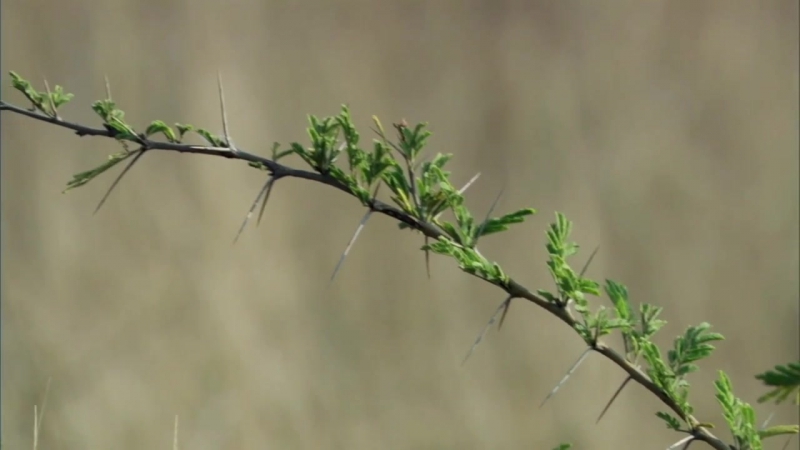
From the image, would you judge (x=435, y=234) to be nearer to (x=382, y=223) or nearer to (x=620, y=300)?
(x=620, y=300)

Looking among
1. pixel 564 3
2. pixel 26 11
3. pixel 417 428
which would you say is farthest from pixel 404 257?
pixel 26 11

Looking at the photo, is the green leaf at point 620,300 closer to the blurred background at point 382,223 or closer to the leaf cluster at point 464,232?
the leaf cluster at point 464,232

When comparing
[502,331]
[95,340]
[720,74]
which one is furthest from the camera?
[95,340]

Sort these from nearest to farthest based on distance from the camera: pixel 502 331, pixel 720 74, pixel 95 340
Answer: pixel 720 74, pixel 502 331, pixel 95 340

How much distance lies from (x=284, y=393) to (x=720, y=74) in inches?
41.0

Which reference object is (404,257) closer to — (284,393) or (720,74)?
(284,393)

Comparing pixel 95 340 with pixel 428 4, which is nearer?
pixel 428 4

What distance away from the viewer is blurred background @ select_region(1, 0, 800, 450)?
1.09 m

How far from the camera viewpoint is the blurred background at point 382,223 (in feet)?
3.57

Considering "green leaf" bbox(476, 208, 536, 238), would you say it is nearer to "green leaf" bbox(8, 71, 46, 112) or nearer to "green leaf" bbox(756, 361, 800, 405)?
"green leaf" bbox(756, 361, 800, 405)

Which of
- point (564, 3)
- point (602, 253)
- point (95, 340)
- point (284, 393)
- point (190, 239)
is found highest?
point (564, 3)

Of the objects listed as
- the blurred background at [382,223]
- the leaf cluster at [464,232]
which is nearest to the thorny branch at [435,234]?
the leaf cluster at [464,232]

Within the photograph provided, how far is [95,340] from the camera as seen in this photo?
4.26 feet

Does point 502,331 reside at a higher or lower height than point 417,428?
higher
